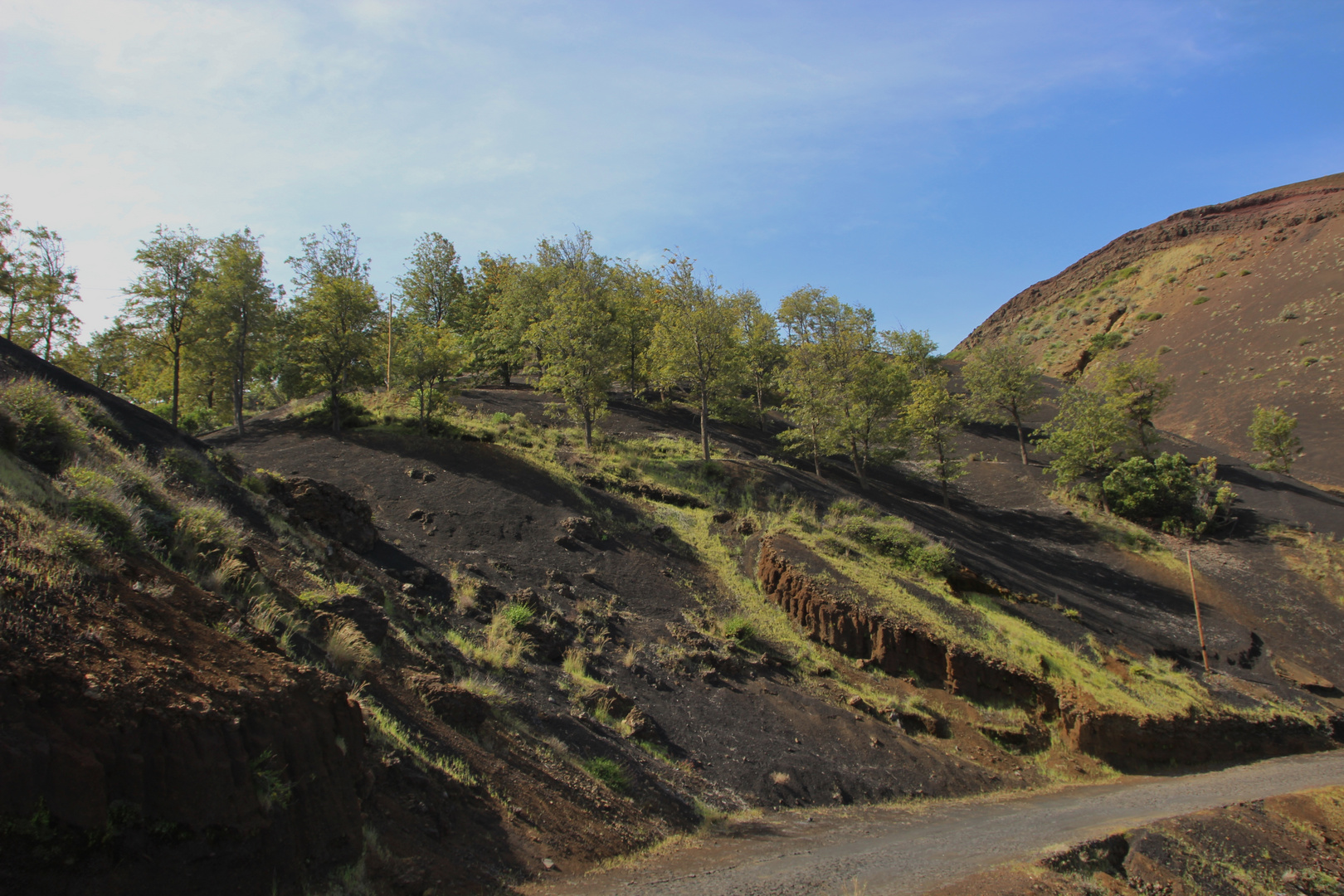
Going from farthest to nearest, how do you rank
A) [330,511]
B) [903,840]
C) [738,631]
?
[738,631]
[330,511]
[903,840]

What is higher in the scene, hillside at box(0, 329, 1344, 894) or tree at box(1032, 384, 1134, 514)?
tree at box(1032, 384, 1134, 514)

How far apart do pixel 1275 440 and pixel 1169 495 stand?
19269 millimetres

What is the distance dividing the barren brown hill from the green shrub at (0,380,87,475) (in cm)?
6283

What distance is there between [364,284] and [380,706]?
23.3 m

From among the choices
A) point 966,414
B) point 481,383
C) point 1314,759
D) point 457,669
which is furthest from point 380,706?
point 966,414

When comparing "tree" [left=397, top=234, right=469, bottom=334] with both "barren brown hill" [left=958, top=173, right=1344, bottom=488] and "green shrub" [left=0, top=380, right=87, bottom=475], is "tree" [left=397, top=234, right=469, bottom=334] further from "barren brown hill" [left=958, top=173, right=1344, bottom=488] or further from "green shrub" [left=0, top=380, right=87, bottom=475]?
"barren brown hill" [left=958, top=173, right=1344, bottom=488]

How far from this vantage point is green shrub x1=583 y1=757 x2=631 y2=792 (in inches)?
418

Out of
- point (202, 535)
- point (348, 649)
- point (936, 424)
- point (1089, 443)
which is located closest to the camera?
point (348, 649)

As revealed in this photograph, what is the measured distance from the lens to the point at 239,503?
43.1 ft

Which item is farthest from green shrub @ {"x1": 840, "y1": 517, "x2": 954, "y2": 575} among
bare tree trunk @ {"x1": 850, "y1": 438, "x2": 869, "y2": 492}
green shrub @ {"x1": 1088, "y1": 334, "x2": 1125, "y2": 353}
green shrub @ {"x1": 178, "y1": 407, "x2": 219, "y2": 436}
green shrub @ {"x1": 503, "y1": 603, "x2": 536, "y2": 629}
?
green shrub @ {"x1": 1088, "y1": 334, "x2": 1125, "y2": 353}

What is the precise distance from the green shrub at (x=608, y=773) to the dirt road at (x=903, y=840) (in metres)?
1.52

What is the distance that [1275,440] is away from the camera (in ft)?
145

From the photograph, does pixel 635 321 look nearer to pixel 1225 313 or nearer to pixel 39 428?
pixel 39 428

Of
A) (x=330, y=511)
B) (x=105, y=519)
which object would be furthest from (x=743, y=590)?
(x=105, y=519)
